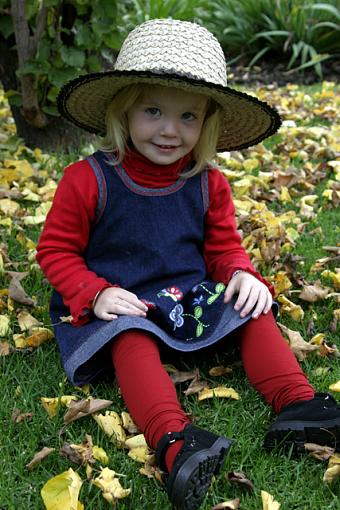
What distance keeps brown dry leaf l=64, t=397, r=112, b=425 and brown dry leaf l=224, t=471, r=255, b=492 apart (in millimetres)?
445

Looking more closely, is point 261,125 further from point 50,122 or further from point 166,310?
point 50,122

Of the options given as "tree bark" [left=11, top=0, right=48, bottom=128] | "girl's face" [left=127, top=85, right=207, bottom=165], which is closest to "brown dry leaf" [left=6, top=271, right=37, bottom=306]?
"girl's face" [left=127, top=85, right=207, bottom=165]

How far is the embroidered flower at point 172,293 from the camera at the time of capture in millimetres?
2375

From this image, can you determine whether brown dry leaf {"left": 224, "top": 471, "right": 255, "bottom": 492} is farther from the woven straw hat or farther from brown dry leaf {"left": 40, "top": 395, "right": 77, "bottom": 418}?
the woven straw hat

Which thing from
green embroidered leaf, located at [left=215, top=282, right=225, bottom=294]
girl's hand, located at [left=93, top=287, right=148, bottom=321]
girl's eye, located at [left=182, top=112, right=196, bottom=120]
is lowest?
green embroidered leaf, located at [left=215, top=282, right=225, bottom=294]

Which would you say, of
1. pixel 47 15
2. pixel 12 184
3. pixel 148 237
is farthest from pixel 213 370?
pixel 47 15

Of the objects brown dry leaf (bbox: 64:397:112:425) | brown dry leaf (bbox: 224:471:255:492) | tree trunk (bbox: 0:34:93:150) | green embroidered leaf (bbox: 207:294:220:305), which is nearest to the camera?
brown dry leaf (bbox: 224:471:255:492)

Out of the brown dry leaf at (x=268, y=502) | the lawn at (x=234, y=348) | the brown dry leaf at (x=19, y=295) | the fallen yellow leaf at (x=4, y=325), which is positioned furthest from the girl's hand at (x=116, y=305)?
the brown dry leaf at (x=268, y=502)

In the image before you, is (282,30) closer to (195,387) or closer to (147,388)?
(195,387)

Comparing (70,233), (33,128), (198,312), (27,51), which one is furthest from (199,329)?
(33,128)

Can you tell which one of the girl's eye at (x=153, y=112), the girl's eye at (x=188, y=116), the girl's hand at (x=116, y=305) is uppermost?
the girl's eye at (x=153, y=112)

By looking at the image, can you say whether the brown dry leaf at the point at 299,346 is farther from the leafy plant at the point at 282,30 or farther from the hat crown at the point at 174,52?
the leafy plant at the point at 282,30

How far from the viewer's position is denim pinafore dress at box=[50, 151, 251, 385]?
2.32 metres

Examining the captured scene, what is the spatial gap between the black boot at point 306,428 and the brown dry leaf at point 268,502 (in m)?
0.21
